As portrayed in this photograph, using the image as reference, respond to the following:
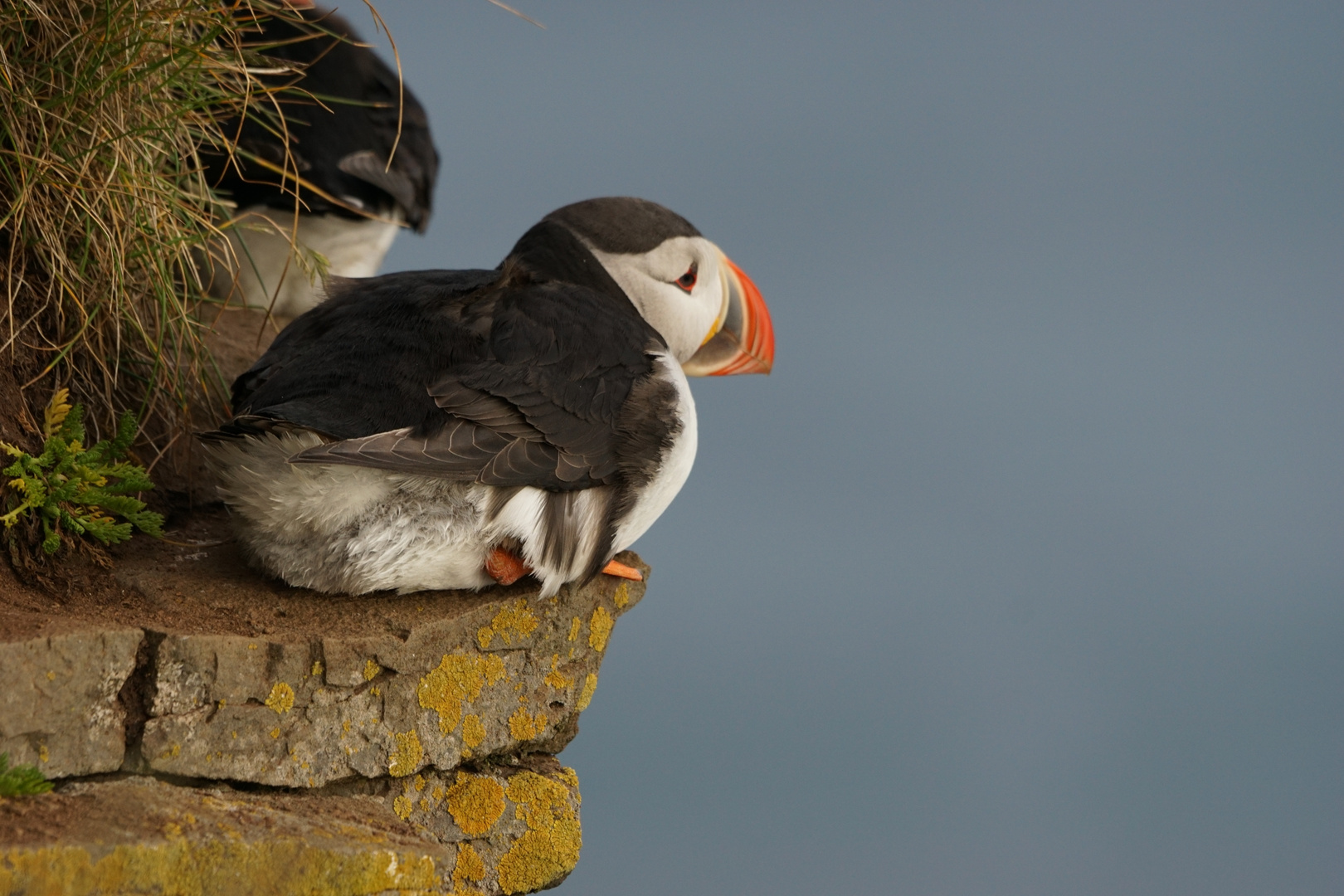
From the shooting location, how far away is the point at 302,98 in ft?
17.9

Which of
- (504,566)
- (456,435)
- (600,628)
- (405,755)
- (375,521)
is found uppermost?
(456,435)

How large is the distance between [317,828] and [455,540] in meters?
0.78

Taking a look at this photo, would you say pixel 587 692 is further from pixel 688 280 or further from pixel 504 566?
pixel 688 280

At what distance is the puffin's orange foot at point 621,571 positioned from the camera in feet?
13.7

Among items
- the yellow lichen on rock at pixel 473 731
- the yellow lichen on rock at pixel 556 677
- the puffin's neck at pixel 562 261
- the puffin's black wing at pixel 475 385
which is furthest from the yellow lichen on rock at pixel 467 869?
the puffin's neck at pixel 562 261

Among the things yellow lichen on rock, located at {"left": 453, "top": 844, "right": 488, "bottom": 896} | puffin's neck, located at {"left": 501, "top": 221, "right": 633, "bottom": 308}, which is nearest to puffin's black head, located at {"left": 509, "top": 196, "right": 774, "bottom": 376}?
puffin's neck, located at {"left": 501, "top": 221, "right": 633, "bottom": 308}

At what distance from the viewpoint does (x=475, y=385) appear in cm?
345

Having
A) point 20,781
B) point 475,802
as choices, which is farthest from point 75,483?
point 475,802

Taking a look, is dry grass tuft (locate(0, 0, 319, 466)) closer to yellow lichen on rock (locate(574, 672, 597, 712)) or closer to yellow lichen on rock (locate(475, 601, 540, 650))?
yellow lichen on rock (locate(475, 601, 540, 650))

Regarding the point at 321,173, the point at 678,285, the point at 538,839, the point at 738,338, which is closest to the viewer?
the point at 538,839

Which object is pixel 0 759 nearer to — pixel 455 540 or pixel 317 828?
pixel 317 828

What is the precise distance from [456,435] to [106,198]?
149cm

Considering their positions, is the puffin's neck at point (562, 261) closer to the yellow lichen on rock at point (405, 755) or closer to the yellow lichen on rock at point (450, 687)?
the yellow lichen on rock at point (450, 687)

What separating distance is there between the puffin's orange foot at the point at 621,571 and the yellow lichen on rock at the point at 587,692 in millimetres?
314
